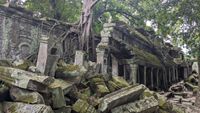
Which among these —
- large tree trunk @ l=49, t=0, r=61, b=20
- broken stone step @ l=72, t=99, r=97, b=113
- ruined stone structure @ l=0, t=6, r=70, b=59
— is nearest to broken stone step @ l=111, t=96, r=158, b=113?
broken stone step @ l=72, t=99, r=97, b=113

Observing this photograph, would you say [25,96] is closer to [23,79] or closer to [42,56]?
[23,79]

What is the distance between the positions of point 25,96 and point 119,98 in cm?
228

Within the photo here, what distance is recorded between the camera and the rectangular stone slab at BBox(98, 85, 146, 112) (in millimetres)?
6613

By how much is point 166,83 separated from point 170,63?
1960 mm

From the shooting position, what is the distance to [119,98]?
22.8 feet

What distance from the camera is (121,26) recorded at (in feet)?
57.5

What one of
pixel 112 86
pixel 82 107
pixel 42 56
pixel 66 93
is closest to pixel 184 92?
pixel 112 86

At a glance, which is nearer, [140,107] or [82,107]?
[82,107]

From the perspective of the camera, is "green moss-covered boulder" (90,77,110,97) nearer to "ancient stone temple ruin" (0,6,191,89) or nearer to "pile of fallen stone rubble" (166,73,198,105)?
"ancient stone temple ruin" (0,6,191,89)

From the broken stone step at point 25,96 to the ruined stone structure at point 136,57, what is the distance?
8.51m

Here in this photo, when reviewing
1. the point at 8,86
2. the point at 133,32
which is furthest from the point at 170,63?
the point at 8,86

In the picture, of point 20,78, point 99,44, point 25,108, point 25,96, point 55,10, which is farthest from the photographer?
point 55,10

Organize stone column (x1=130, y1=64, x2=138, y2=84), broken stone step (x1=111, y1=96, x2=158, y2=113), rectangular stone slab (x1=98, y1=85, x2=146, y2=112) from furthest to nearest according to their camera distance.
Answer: stone column (x1=130, y1=64, x2=138, y2=84) < broken stone step (x1=111, y1=96, x2=158, y2=113) < rectangular stone slab (x1=98, y1=85, x2=146, y2=112)

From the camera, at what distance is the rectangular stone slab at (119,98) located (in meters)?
6.61
